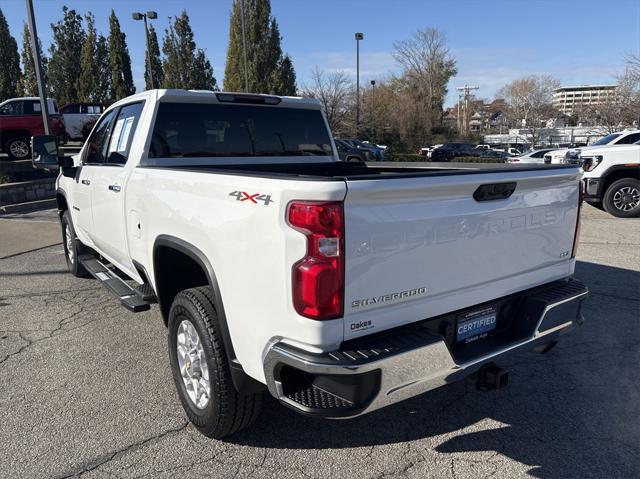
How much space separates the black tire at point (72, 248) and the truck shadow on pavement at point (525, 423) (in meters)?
3.62

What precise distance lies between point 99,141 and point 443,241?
146 inches

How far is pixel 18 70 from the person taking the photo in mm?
35969

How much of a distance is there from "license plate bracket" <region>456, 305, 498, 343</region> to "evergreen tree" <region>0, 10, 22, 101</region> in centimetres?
4007

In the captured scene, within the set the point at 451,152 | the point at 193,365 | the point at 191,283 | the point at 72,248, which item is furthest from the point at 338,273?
the point at 451,152

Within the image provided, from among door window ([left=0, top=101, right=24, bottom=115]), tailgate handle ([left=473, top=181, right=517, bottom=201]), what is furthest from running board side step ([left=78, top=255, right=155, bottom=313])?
door window ([left=0, top=101, right=24, bottom=115])

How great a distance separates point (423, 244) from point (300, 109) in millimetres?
2555

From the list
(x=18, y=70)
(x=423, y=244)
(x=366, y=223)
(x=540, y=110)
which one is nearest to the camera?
(x=366, y=223)

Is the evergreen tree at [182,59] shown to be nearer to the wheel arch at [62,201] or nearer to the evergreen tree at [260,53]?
the evergreen tree at [260,53]

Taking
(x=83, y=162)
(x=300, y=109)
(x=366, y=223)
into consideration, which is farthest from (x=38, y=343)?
(x=366, y=223)

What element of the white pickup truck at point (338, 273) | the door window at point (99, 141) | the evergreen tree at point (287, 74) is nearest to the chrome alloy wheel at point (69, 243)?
the door window at point (99, 141)

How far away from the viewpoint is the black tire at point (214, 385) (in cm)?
258

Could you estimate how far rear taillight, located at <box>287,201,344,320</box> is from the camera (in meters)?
2.00

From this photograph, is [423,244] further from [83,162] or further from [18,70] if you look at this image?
[18,70]

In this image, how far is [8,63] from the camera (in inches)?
1387
